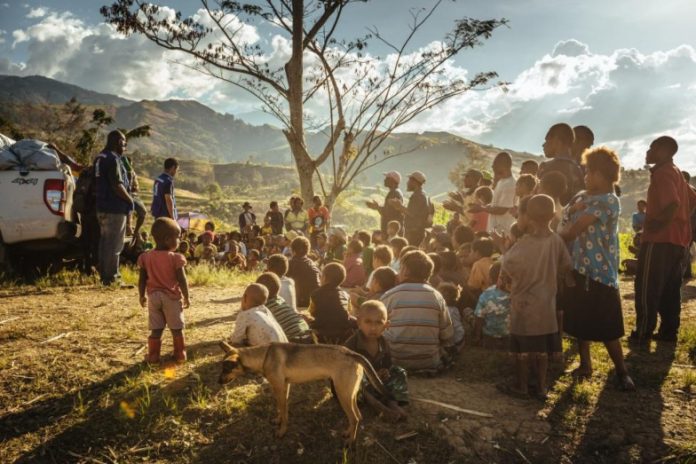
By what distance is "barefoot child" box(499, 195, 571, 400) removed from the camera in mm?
3365

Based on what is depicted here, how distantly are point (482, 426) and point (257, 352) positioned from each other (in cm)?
165

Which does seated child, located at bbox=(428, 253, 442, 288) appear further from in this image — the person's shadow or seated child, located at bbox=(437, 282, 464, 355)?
the person's shadow

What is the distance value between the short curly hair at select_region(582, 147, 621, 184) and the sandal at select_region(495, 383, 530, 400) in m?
2.01

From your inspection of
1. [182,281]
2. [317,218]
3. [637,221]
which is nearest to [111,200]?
[182,281]

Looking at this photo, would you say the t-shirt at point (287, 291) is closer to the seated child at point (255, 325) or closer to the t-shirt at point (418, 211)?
the seated child at point (255, 325)

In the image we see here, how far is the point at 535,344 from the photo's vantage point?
3385mm

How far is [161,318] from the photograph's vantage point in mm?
3699

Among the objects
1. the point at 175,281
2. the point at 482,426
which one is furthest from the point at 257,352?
the point at 482,426

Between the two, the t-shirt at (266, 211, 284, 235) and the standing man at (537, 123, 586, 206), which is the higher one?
the standing man at (537, 123, 586, 206)

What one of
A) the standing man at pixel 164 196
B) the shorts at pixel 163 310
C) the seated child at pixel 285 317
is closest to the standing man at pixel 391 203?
the standing man at pixel 164 196

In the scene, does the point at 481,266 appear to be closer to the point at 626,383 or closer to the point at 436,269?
the point at 436,269

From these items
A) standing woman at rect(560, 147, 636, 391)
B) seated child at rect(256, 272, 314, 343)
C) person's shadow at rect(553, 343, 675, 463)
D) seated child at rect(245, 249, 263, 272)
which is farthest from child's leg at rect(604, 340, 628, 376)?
seated child at rect(245, 249, 263, 272)

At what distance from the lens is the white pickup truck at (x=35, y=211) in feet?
19.4

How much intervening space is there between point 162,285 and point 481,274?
3.67 m
